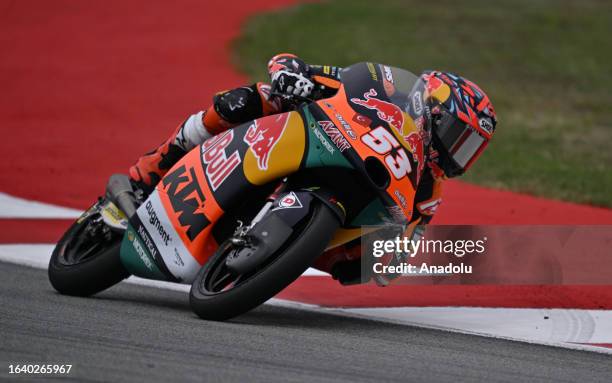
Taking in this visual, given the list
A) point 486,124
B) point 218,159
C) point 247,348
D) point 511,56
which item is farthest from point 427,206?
point 511,56

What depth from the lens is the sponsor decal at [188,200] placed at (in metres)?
6.02

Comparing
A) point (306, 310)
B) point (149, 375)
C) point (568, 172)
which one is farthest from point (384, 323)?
point (568, 172)

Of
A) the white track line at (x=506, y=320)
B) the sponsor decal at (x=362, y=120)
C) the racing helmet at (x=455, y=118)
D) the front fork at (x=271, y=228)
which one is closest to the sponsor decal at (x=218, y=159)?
the front fork at (x=271, y=228)

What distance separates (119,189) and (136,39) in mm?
13745

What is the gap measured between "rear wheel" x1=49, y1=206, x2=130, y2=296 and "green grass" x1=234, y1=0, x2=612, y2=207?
5530 mm

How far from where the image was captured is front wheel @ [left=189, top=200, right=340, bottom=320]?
5.48 meters

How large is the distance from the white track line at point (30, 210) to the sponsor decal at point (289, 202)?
4031mm

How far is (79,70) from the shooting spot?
1752 centimetres

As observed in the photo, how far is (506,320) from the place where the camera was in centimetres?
673

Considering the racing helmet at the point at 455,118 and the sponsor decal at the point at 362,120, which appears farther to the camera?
the racing helmet at the point at 455,118

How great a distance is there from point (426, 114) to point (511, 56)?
14856mm

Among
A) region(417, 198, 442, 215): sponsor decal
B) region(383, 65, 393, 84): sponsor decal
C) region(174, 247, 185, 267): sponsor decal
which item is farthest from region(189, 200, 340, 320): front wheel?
region(417, 198, 442, 215): sponsor decal

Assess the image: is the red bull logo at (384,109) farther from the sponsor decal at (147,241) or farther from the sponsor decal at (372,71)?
the sponsor decal at (147,241)

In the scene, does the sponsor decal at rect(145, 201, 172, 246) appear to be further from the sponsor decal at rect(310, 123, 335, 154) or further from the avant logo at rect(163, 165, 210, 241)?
the sponsor decal at rect(310, 123, 335, 154)
